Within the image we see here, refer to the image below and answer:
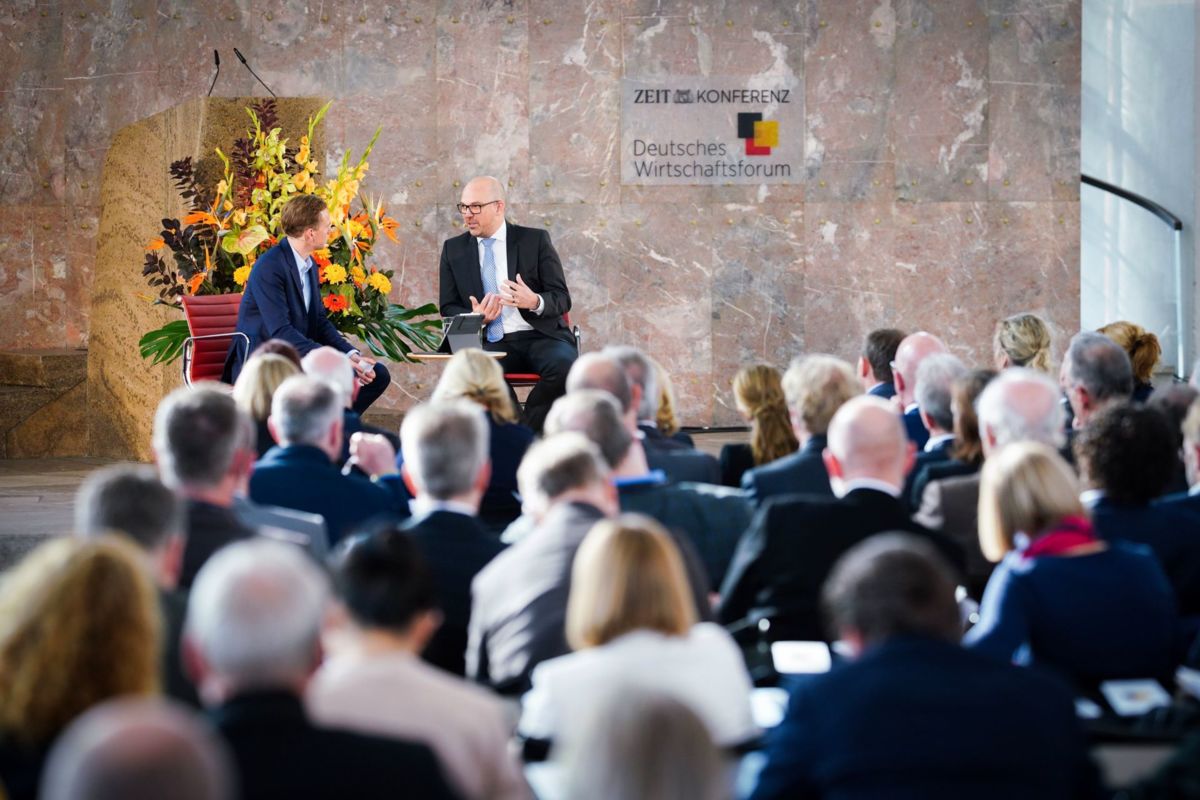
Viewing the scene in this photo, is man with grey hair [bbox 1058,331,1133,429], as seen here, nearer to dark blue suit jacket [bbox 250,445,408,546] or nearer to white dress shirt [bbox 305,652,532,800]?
dark blue suit jacket [bbox 250,445,408,546]

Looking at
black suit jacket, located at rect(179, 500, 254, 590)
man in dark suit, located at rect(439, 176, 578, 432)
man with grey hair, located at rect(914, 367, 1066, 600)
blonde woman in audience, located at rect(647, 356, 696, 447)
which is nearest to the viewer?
black suit jacket, located at rect(179, 500, 254, 590)

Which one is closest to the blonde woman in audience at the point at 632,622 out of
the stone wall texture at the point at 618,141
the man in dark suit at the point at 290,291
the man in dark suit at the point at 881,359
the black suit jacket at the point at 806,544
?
the black suit jacket at the point at 806,544

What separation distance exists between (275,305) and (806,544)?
381 cm

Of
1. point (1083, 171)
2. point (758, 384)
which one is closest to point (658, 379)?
point (758, 384)

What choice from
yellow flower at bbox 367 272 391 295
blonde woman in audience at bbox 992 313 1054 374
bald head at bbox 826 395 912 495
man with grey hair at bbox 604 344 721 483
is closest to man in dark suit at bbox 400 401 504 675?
bald head at bbox 826 395 912 495

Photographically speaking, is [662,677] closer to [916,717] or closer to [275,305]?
[916,717]

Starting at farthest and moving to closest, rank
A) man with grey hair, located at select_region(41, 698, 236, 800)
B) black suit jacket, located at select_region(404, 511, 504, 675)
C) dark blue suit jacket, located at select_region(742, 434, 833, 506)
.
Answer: dark blue suit jacket, located at select_region(742, 434, 833, 506), black suit jacket, located at select_region(404, 511, 504, 675), man with grey hair, located at select_region(41, 698, 236, 800)

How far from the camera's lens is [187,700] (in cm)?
265

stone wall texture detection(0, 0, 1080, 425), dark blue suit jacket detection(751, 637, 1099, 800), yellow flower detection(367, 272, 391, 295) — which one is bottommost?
dark blue suit jacket detection(751, 637, 1099, 800)

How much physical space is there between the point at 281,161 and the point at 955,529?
4336 millimetres

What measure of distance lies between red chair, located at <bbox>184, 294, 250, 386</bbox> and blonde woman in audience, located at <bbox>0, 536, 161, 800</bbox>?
492cm

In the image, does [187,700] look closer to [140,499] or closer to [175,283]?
[140,499]

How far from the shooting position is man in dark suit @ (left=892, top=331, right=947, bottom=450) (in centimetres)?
552

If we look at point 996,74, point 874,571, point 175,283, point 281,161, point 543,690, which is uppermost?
point 996,74
